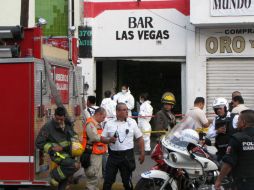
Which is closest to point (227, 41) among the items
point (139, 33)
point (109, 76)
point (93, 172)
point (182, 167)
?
point (139, 33)

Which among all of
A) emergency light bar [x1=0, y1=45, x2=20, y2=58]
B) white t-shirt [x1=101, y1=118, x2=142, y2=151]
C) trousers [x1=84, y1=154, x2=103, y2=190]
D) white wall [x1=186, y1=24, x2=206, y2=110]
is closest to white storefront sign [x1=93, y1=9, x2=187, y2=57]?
white wall [x1=186, y1=24, x2=206, y2=110]

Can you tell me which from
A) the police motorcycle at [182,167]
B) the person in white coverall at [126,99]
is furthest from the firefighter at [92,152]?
the person in white coverall at [126,99]

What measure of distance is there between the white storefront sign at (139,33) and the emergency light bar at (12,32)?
814 cm

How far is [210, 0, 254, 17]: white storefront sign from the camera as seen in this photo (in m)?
16.0

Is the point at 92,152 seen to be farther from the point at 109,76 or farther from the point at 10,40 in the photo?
the point at 109,76

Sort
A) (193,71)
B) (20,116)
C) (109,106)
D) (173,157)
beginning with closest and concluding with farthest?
(173,157), (20,116), (109,106), (193,71)

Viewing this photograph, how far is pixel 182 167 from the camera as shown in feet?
25.2

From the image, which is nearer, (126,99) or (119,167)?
(119,167)

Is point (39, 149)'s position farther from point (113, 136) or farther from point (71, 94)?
point (71, 94)

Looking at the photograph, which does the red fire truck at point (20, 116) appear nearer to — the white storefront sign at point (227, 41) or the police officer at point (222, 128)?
the police officer at point (222, 128)

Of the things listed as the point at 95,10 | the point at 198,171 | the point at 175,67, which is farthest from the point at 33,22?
the point at 198,171

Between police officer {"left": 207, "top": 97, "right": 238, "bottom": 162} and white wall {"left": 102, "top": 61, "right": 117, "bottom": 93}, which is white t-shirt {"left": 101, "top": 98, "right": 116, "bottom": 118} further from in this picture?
police officer {"left": 207, "top": 97, "right": 238, "bottom": 162}

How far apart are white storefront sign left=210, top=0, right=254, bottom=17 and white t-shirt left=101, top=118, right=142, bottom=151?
7.88 m

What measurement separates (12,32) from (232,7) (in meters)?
8.36
